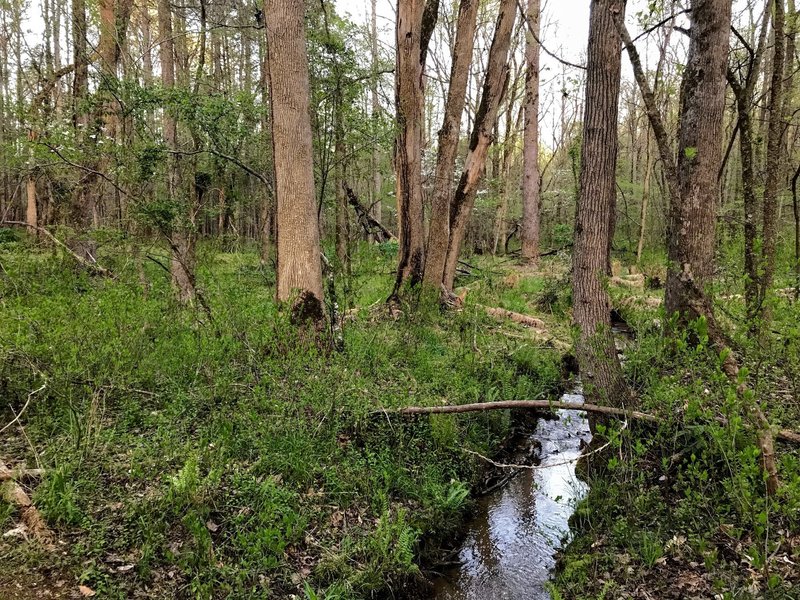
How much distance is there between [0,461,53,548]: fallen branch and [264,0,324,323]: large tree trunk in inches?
114

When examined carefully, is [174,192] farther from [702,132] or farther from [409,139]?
[702,132]

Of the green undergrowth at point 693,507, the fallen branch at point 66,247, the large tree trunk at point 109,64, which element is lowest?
the green undergrowth at point 693,507

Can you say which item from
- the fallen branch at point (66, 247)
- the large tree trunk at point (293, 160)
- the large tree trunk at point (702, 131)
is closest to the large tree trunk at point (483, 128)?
the large tree trunk at point (702, 131)

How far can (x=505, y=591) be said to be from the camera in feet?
11.6

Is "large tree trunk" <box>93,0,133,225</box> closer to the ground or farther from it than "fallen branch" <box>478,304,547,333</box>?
farther from it

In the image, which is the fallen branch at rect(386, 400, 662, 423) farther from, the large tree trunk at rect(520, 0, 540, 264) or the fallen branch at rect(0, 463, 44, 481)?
the large tree trunk at rect(520, 0, 540, 264)

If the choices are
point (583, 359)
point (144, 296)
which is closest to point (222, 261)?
point (144, 296)

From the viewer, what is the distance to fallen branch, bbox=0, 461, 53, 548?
2.83m

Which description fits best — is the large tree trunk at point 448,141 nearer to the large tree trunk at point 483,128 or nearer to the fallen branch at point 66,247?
the large tree trunk at point 483,128

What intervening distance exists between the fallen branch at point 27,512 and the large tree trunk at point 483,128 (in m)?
7.22

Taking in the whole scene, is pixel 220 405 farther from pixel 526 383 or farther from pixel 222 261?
pixel 222 261

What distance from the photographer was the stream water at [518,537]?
11.8 feet

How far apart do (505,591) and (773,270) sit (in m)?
4.91

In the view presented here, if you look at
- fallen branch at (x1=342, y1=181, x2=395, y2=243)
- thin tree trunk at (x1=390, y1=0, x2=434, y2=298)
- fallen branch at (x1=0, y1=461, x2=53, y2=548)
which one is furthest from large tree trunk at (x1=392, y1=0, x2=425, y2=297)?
fallen branch at (x1=0, y1=461, x2=53, y2=548)
